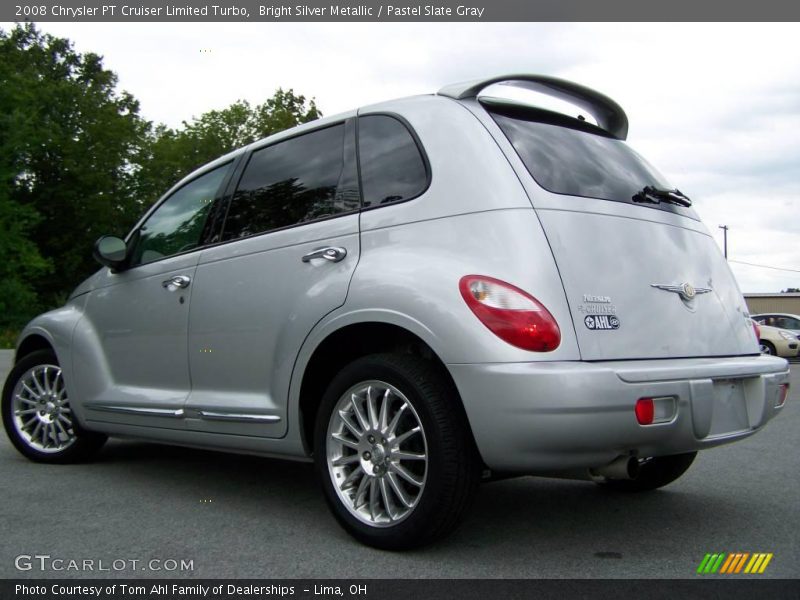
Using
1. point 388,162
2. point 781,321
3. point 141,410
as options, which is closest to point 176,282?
point 141,410

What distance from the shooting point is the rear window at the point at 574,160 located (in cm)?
343

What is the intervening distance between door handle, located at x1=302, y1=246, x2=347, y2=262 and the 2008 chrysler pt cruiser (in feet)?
0.05

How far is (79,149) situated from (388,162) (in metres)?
48.3

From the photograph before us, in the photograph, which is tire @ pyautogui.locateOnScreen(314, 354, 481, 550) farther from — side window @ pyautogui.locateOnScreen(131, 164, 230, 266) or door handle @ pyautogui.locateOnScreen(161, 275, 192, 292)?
side window @ pyautogui.locateOnScreen(131, 164, 230, 266)

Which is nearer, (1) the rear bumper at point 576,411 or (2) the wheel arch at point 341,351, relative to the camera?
(1) the rear bumper at point 576,411

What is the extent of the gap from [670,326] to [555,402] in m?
0.72

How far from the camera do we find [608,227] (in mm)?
3371

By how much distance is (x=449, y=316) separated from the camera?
10.2 feet

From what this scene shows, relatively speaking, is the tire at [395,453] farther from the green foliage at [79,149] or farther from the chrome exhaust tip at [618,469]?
the green foliage at [79,149]

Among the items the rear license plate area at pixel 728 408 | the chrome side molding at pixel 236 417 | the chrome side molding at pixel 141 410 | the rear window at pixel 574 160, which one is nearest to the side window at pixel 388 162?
the rear window at pixel 574 160

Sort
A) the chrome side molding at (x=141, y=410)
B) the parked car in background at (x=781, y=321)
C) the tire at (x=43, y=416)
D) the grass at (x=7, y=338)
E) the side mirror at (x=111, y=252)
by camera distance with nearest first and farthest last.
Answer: the chrome side molding at (x=141, y=410) → the side mirror at (x=111, y=252) → the tire at (x=43, y=416) → the parked car in background at (x=781, y=321) → the grass at (x=7, y=338)

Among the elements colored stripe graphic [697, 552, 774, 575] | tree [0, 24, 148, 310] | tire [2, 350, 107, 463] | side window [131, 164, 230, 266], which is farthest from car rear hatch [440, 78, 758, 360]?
tree [0, 24, 148, 310]

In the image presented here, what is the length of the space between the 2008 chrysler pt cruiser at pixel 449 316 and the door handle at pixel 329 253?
2cm

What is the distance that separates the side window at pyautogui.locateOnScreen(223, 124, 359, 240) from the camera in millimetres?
3898
